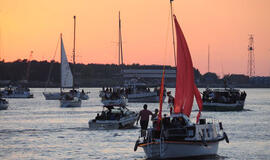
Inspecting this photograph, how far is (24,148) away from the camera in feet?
126

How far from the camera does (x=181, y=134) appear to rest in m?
29.2

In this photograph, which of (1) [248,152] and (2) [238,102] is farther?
(2) [238,102]

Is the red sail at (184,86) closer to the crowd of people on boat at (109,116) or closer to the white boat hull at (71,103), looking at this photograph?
the crowd of people on boat at (109,116)

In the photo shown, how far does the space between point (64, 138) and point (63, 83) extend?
215 feet

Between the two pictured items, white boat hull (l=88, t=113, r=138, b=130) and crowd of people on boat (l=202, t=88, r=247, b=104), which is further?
crowd of people on boat (l=202, t=88, r=247, b=104)

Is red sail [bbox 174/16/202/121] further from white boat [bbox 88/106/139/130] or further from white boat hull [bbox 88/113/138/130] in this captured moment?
white boat [bbox 88/106/139/130]

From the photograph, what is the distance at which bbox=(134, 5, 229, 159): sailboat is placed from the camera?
29078 millimetres

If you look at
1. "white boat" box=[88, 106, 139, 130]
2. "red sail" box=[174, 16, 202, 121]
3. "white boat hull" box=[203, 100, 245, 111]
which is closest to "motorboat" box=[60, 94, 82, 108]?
"white boat hull" box=[203, 100, 245, 111]

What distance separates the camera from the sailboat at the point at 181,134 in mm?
29078

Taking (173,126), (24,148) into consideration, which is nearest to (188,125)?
(173,126)

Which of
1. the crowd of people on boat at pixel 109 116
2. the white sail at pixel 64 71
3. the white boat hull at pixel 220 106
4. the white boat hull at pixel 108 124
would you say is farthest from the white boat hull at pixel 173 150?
the white sail at pixel 64 71

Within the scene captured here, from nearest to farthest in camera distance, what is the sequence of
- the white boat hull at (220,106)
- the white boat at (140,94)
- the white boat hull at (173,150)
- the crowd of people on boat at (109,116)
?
the white boat hull at (173,150) → the crowd of people on boat at (109,116) → the white boat hull at (220,106) → the white boat at (140,94)

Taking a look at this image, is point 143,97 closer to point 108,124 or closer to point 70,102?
point 70,102

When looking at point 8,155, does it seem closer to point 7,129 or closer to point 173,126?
point 173,126
